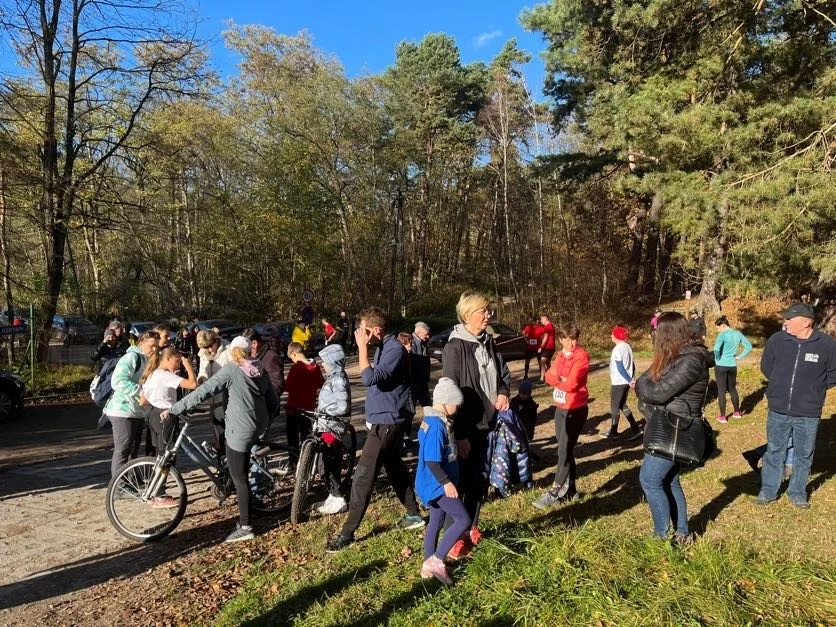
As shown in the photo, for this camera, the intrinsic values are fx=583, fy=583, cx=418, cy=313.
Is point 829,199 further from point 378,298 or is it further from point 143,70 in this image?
point 378,298

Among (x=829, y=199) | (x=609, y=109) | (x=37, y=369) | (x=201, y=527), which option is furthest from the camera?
(x=609, y=109)

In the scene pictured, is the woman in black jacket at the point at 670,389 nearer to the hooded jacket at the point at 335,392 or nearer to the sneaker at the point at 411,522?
the sneaker at the point at 411,522

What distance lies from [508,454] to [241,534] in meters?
2.27

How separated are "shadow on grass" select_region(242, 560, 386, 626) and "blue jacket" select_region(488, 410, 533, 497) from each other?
3.62 feet

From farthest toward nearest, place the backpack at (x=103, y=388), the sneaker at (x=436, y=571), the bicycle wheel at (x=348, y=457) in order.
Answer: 1. the backpack at (x=103, y=388)
2. the bicycle wheel at (x=348, y=457)
3. the sneaker at (x=436, y=571)

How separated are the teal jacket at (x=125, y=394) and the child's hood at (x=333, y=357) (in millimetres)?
1835

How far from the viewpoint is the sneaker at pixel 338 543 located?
4320mm

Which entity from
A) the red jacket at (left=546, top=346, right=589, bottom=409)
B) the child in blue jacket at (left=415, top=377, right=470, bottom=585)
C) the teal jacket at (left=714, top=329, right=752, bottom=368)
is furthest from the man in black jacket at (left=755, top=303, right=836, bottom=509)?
the teal jacket at (left=714, top=329, right=752, bottom=368)

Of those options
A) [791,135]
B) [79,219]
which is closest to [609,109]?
[791,135]

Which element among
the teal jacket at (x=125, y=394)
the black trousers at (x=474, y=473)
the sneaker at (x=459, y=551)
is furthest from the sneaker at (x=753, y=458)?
the teal jacket at (x=125, y=394)

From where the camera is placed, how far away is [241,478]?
15.6 ft

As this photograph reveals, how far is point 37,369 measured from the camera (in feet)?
45.3

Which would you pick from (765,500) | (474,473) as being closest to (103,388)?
(474,473)

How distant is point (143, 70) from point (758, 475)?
1550 cm
